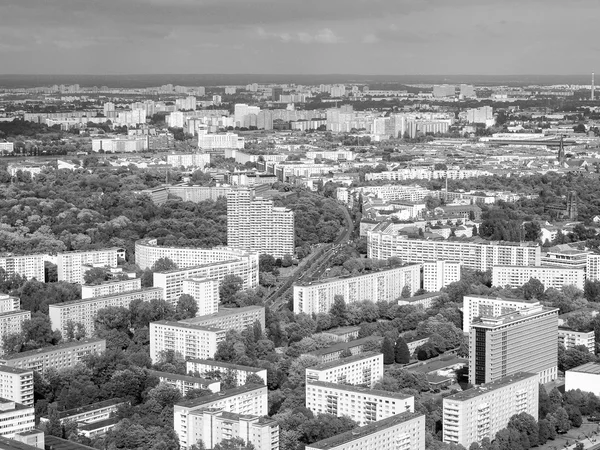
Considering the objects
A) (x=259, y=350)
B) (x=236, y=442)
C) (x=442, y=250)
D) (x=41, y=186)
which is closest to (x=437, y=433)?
(x=236, y=442)

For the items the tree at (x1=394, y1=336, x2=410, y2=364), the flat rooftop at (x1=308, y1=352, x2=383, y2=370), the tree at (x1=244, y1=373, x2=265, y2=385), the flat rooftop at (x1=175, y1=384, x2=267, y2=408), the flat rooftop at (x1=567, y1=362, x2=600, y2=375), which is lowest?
the tree at (x1=394, y1=336, x2=410, y2=364)

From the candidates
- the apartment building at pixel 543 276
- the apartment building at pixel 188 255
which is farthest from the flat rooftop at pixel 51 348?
the apartment building at pixel 543 276

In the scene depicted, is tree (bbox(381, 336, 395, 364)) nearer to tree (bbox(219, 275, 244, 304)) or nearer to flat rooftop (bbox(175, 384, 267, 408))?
flat rooftop (bbox(175, 384, 267, 408))

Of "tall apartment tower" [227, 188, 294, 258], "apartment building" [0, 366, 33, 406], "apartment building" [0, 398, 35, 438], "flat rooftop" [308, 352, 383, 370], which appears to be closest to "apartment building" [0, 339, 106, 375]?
"apartment building" [0, 366, 33, 406]

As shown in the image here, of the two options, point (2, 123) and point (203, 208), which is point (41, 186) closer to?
point (203, 208)

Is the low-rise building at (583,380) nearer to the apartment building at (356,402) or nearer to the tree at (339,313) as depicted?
the apartment building at (356,402)
